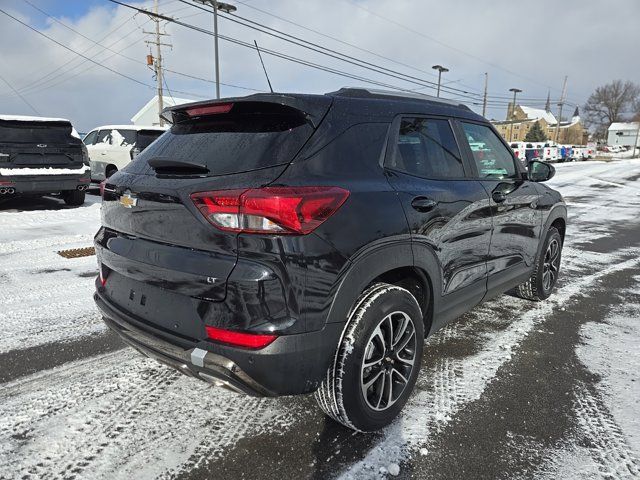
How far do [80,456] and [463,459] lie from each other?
1.88 metres

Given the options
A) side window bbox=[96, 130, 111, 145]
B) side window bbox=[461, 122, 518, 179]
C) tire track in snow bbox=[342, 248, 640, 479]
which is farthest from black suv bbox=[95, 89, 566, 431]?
side window bbox=[96, 130, 111, 145]

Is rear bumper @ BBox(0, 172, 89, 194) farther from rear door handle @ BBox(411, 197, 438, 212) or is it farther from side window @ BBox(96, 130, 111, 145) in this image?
rear door handle @ BBox(411, 197, 438, 212)

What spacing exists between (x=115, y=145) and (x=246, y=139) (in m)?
12.5

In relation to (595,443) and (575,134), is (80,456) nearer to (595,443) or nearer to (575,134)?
(595,443)

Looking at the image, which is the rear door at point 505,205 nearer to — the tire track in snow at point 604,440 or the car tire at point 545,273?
the car tire at point 545,273

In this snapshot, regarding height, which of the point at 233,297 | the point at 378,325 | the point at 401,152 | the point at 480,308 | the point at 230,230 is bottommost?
the point at 480,308

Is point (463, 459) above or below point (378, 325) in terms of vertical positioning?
below

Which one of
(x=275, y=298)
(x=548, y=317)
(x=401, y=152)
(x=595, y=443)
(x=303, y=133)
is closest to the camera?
(x=275, y=298)

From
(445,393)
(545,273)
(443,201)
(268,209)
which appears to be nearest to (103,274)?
(268,209)

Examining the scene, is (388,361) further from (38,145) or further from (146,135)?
(146,135)

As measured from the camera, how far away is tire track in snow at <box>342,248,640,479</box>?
7.55ft

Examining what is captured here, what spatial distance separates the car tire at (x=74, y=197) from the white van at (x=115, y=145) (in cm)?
285

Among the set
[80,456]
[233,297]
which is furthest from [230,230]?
[80,456]

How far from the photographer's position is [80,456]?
7.24ft
